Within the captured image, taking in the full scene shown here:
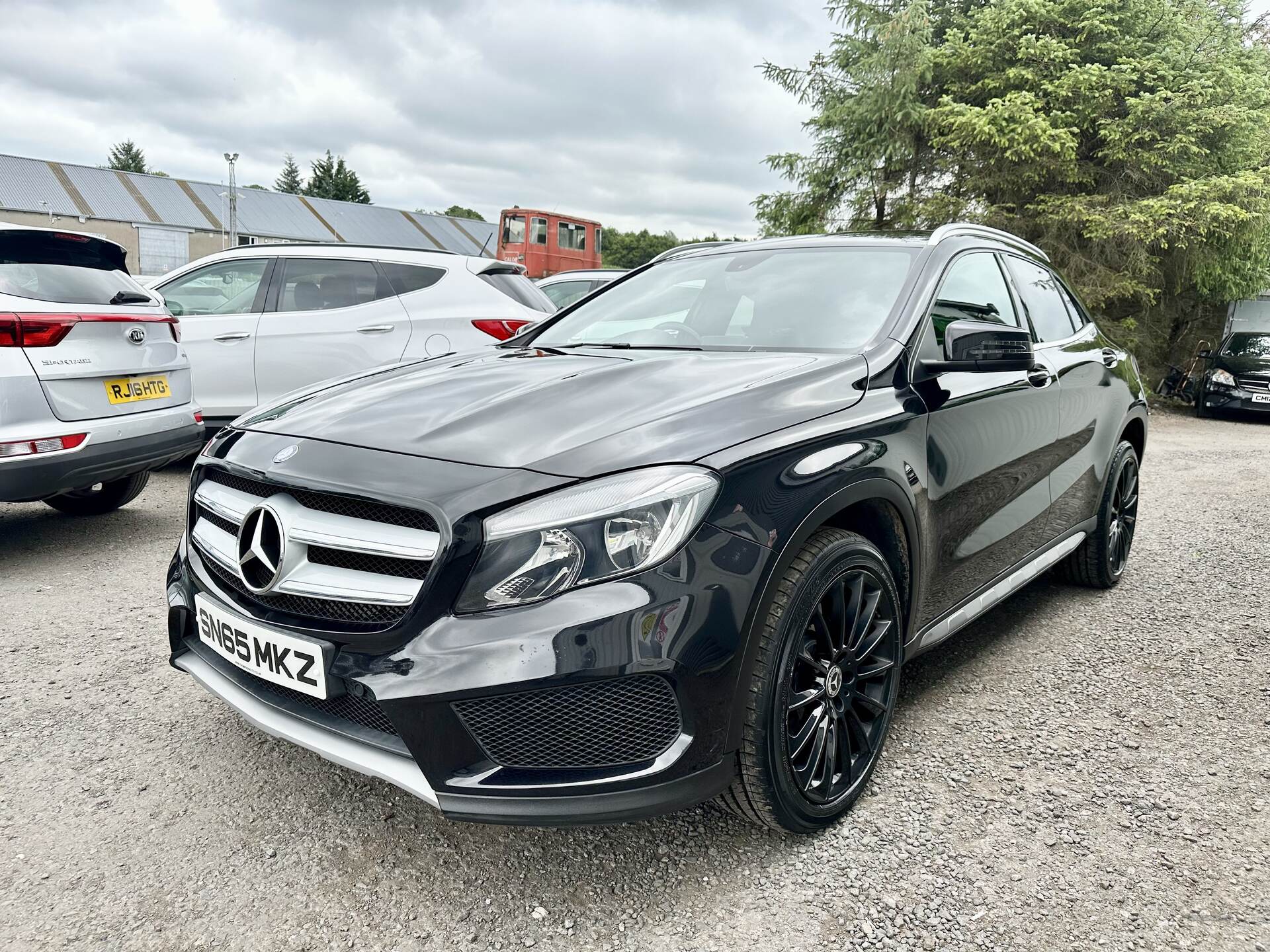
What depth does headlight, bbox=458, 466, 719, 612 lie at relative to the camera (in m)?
1.76

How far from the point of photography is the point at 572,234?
886 inches

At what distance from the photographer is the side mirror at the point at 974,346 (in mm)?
2621

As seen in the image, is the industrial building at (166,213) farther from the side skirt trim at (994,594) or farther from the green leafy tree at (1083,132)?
the side skirt trim at (994,594)

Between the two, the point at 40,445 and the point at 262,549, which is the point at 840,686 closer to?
the point at 262,549

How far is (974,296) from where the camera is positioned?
3135mm

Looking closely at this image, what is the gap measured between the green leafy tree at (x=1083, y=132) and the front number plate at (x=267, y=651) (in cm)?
1400

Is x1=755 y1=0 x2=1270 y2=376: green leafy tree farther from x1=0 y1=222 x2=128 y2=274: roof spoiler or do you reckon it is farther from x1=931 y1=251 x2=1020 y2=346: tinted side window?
x1=0 y1=222 x2=128 y2=274: roof spoiler

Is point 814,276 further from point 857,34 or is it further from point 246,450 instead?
point 857,34

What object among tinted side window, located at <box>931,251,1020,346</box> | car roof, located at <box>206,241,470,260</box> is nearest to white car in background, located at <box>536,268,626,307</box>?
car roof, located at <box>206,241,470,260</box>

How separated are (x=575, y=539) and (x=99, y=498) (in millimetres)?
4812

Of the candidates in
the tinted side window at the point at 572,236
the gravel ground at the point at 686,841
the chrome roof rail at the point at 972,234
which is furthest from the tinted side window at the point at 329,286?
the tinted side window at the point at 572,236

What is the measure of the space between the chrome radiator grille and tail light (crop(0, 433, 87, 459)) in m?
2.53

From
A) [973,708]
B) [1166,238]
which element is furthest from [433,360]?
[1166,238]

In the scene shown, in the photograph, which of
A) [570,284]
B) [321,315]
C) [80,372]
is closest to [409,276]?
[321,315]
